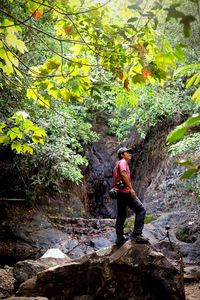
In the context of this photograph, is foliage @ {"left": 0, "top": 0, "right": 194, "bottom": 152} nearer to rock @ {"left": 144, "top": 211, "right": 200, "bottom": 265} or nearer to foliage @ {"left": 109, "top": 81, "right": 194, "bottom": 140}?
rock @ {"left": 144, "top": 211, "right": 200, "bottom": 265}

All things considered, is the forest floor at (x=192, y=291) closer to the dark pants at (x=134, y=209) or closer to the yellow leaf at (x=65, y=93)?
the dark pants at (x=134, y=209)

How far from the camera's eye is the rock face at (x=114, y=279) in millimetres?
4832

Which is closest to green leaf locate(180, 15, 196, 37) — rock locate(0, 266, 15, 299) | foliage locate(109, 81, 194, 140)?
rock locate(0, 266, 15, 299)

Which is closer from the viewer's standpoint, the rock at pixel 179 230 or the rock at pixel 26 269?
the rock at pixel 26 269

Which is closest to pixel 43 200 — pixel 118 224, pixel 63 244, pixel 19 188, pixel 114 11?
pixel 19 188

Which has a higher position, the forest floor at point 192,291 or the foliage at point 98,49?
the foliage at point 98,49

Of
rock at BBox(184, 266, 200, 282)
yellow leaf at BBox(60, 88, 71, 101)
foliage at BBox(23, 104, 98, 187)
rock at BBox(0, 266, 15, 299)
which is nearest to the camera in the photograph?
yellow leaf at BBox(60, 88, 71, 101)

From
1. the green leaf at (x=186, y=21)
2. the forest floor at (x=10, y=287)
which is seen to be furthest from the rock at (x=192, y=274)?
the green leaf at (x=186, y=21)

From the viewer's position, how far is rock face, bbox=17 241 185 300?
15.9 feet

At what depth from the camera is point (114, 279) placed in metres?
4.99

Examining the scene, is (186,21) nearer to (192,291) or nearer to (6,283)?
(192,291)

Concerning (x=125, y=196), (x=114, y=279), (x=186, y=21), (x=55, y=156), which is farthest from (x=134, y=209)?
(x=186, y=21)

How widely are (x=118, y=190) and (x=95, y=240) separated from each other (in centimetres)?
406

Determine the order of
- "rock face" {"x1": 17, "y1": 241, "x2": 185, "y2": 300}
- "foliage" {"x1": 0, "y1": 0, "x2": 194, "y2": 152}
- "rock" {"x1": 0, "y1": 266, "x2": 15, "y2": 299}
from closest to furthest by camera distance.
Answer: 1. "foliage" {"x1": 0, "y1": 0, "x2": 194, "y2": 152}
2. "rock face" {"x1": 17, "y1": 241, "x2": 185, "y2": 300}
3. "rock" {"x1": 0, "y1": 266, "x2": 15, "y2": 299}
